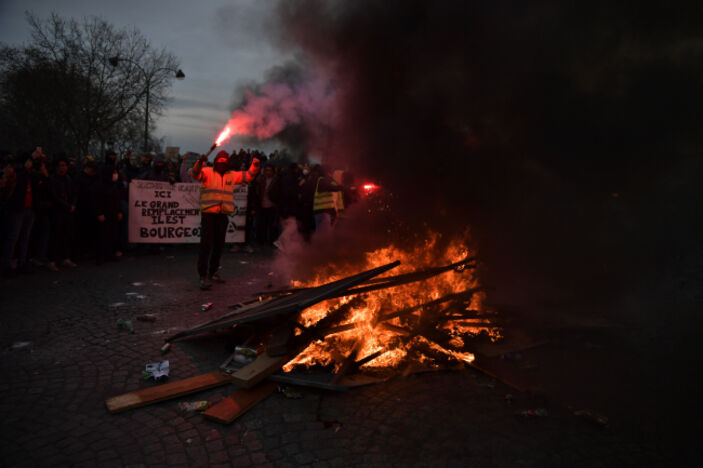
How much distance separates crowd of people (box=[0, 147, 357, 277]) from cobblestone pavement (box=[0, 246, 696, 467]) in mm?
3718

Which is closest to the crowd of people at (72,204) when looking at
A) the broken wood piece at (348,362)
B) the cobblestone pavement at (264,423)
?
the cobblestone pavement at (264,423)

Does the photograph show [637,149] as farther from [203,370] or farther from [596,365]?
[203,370]

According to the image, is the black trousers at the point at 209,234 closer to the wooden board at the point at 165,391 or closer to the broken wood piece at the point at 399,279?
the broken wood piece at the point at 399,279

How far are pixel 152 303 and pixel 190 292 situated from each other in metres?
0.81

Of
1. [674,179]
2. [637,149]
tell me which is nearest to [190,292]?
[637,149]

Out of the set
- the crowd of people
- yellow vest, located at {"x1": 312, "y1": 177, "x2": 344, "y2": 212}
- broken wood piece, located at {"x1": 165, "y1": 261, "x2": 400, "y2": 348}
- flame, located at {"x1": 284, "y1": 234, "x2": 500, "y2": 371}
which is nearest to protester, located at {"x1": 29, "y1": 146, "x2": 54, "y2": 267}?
the crowd of people

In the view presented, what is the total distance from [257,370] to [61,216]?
6.73 m

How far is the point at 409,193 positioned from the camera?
709 cm

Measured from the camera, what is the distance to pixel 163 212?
1068 centimetres

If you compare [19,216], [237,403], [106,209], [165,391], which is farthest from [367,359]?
[106,209]

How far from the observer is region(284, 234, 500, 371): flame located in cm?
457

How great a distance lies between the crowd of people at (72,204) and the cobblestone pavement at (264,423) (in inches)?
146

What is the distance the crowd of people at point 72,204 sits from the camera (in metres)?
7.75

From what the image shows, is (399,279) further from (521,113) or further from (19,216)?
(19,216)
